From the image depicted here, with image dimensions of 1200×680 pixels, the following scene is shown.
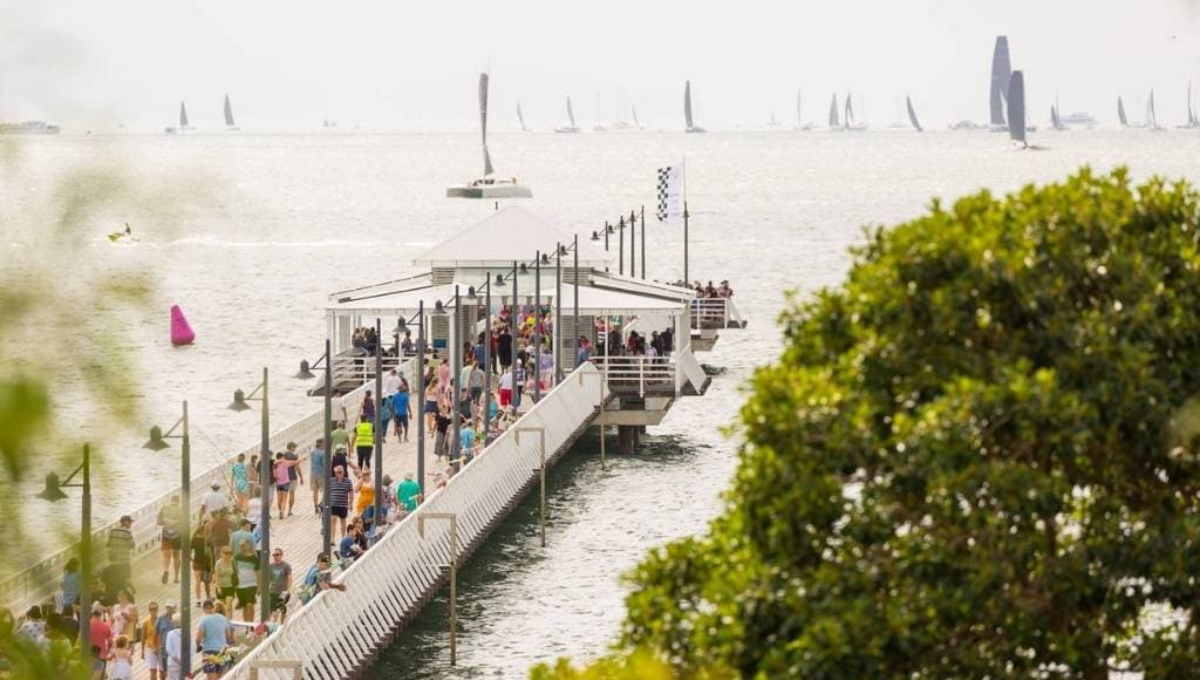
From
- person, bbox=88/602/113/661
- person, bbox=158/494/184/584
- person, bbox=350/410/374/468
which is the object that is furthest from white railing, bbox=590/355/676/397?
person, bbox=88/602/113/661

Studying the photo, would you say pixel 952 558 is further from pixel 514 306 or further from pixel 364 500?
pixel 514 306

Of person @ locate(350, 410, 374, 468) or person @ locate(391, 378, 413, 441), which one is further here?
person @ locate(391, 378, 413, 441)

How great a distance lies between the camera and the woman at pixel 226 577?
27.9 m

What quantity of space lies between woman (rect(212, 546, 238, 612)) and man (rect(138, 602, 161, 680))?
6.78 ft

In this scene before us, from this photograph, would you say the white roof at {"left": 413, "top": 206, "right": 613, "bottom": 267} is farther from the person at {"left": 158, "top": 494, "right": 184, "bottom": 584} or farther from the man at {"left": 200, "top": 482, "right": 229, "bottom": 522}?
the person at {"left": 158, "top": 494, "right": 184, "bottom": 584}

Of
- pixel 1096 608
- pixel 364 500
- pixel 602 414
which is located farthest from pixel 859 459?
pixel 602 414

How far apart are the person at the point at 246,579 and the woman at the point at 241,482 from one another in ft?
15.5

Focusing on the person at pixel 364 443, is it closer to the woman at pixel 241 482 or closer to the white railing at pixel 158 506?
the white railing at pixel 158 506

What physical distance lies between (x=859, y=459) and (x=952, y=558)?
947 millimetres

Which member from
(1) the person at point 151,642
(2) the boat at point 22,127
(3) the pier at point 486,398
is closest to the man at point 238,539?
(3) the pier at point 486,398

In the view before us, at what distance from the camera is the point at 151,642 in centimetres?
2461

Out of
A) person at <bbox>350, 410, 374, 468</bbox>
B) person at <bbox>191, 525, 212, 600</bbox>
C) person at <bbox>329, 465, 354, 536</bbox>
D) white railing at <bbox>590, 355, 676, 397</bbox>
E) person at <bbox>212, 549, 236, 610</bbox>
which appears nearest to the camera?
person at <bbox>212, 549, 236, 610</bbox>

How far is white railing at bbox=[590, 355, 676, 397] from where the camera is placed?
52344 mm

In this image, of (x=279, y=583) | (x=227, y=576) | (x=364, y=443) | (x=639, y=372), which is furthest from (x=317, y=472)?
(x=639, y=372)
